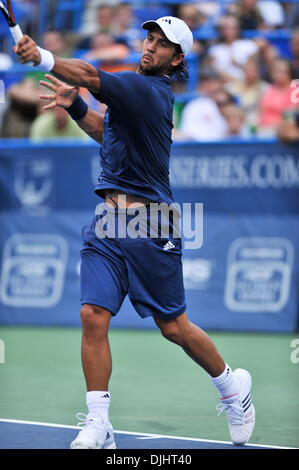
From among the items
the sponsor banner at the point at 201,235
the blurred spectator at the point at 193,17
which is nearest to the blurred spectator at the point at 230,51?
the blurred spectator at the point at 193,17

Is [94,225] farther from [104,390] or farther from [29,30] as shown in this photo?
[29,30]

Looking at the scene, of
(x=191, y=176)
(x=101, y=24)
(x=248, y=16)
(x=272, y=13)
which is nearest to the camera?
(x=191, y=176)

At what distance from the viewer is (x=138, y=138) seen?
16.1ft

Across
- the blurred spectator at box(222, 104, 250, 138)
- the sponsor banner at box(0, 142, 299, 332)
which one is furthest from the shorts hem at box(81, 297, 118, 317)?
the blurred spectator at box(222, 104, 250, 138)

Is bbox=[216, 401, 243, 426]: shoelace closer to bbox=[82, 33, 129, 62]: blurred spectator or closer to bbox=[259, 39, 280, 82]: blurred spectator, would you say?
bbox=[259, 39, 280, 82]: blurred spectator

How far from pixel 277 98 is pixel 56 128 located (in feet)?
9.82

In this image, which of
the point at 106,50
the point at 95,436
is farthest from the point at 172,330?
the point at 106,50

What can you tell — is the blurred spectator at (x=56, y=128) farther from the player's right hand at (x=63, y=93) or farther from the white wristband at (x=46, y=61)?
the white wristband at (x=46, y=61)

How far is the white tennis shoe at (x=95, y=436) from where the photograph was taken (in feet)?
14.9

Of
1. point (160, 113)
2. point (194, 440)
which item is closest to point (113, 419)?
point (194, 440)

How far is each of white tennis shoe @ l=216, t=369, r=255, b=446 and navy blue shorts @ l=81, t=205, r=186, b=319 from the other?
639 millimetres

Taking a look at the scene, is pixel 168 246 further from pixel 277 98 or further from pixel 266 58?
pixel 266 58

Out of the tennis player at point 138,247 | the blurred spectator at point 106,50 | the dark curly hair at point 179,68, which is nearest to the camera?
the tennis player at point 138,247

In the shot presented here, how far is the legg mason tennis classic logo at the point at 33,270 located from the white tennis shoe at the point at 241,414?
5978 mm
